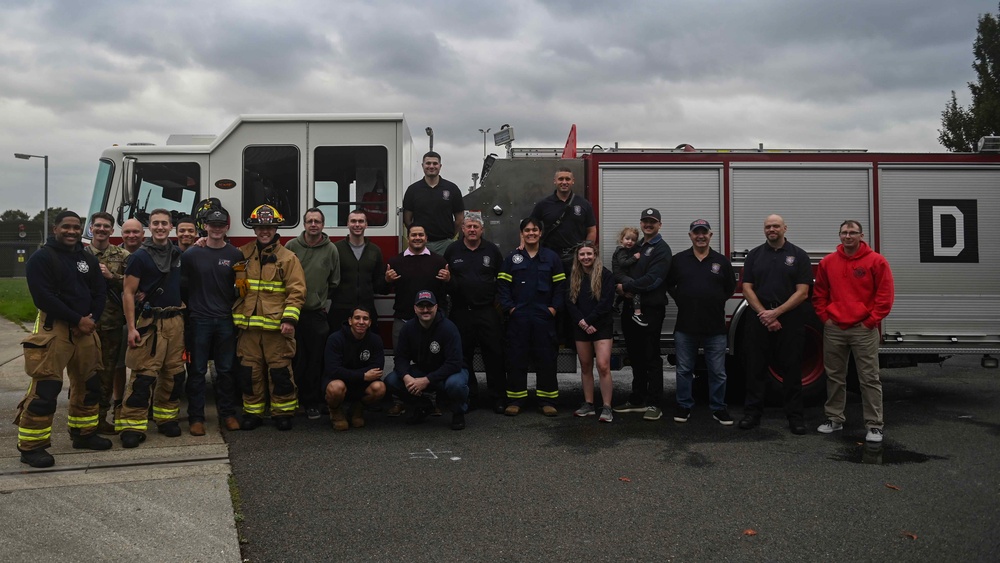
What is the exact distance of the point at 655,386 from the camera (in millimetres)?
7012

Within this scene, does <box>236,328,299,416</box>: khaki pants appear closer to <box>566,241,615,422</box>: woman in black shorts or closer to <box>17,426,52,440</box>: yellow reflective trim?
<box>17,426,52,440</box>: yellow reflective trim

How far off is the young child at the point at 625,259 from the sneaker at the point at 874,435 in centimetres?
215

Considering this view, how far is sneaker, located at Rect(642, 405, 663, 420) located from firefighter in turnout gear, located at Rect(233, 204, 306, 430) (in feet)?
10.4

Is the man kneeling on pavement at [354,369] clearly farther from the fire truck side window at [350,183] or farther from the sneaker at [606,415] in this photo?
the sneaker at [606,415]

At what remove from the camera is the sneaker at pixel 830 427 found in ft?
21.3

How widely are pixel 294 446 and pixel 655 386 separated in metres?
3.29

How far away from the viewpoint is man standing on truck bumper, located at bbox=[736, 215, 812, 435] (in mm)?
6566

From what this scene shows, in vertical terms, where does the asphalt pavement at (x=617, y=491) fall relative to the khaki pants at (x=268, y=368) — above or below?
below

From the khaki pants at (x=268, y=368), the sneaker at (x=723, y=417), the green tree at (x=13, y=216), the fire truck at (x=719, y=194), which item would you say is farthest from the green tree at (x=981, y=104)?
the green tree at (x=13, y=216)

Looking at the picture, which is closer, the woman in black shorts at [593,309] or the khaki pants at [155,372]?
the khaki pants at [155,372]

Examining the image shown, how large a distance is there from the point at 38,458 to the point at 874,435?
603 cm

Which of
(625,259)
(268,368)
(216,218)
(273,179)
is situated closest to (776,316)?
(625,259)

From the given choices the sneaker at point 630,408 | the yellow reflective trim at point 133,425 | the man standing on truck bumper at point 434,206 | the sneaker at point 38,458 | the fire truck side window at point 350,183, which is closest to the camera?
the sneaker at point 38,458

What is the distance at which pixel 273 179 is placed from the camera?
764 centimetres
